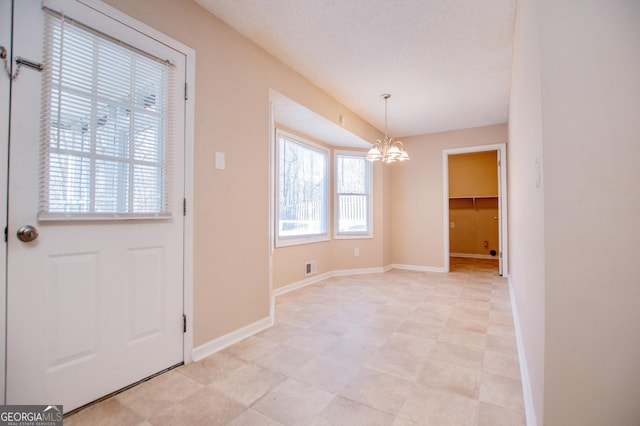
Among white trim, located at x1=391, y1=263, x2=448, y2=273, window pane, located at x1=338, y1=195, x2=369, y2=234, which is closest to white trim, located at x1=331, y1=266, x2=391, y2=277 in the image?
white trim, located at x1=391, y1=263, x2=448, y2=273

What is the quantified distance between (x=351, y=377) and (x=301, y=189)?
297 centimetres

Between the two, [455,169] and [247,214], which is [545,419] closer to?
[247,214]

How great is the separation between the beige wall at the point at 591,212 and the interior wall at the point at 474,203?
6131mm

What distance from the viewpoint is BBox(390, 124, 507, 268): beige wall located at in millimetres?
5262

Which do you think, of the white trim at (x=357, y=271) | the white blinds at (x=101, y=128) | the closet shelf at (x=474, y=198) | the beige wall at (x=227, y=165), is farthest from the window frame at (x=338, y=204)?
the white blinds at (x=101, y=128)

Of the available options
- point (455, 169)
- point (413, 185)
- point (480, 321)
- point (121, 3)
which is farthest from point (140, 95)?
point (455, 169)

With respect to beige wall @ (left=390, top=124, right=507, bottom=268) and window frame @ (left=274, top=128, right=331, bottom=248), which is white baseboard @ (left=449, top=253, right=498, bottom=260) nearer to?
beige wall @ (left=390, top=124, right=507, bottom=268)

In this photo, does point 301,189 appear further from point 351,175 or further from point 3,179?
point 3,179

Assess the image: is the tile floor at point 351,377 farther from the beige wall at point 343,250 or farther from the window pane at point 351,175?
the window pane at point 351,175

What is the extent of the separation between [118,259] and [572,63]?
236 centimetres

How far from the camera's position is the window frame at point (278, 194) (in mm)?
Answer: 3881

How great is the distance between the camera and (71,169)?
1.53 meters

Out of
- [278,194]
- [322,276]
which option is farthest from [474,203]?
[278,194]

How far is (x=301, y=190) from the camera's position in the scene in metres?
4.44
